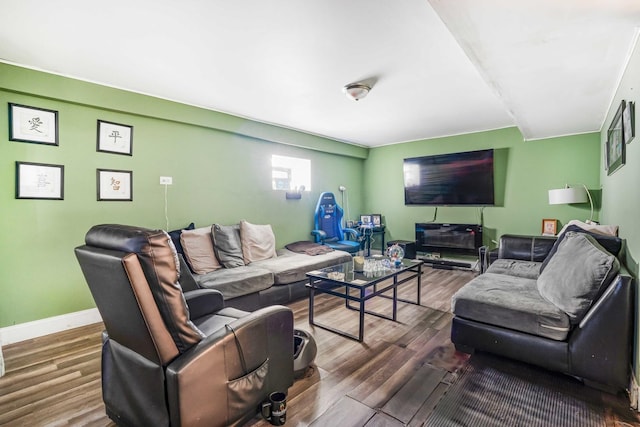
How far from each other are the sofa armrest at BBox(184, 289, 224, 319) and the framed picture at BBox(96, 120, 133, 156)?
2067mm

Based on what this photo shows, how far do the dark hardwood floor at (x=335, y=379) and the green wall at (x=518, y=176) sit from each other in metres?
2.91

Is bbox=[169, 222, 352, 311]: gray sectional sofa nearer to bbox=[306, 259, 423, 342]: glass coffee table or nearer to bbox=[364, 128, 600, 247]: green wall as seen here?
bbox=[306, 259, 423, 342]: glass coffee table

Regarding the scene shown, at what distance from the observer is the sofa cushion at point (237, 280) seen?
112 inches

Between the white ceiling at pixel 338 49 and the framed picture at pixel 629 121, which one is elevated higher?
the white ceiling at pixel 338 49

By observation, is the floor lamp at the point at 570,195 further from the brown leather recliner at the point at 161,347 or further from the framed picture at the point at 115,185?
the framed picture at the point at 115,185

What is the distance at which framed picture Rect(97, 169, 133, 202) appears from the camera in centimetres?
304

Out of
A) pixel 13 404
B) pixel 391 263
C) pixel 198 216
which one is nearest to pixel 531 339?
pixel 391 263

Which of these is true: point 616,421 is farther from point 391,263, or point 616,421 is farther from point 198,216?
point 198,216

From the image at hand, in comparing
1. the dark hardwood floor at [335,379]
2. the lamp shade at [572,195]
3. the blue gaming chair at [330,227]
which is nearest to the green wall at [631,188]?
the dark hardwood floor at [335,379]

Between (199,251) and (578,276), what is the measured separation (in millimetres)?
3368

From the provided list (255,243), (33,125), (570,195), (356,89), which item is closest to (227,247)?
(255,243)

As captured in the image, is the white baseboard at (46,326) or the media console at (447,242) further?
the media console at (447,242)

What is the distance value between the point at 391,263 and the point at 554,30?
2.27 metres

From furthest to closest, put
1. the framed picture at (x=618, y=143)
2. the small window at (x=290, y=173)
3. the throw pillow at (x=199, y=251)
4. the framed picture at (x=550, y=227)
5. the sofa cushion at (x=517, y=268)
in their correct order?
1. the small window at (x=290, y=173)
2. the framed picture at (x=550, y=227)
3. the throw pillow at (x=199, y=251)
4. the sofa cushion at (x=517, y=268)
5. the framed picture at (x=618, y=143)
